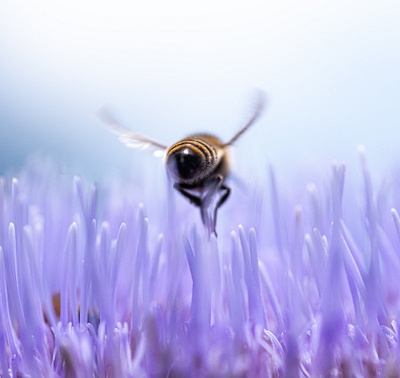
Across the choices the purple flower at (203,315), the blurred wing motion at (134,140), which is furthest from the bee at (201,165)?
the purple flower at (203,315)

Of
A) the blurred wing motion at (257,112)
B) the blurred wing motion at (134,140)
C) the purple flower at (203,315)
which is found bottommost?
the purple flower at (203,315)

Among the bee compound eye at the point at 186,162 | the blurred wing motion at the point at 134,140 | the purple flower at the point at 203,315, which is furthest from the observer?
the blurred wing motion at the point at 134,140

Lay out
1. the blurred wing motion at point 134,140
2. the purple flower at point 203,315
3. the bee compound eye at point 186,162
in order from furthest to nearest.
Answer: the blurred wing motion at point 134,140 → the bee compound eye at point 186,162 → the purple flower at point 203,315

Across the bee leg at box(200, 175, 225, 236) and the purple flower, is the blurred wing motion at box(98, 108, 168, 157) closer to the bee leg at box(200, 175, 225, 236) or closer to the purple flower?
the bee leg at box(200, 175, 225, 236)

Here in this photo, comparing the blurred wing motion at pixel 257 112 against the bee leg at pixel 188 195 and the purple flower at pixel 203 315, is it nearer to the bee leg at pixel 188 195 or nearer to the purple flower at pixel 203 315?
the bee leg at pixel 188 195

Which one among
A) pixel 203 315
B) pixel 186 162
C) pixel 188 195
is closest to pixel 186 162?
pixel 186 162

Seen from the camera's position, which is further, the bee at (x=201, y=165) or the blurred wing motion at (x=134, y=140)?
the blurred wing motion at (x=134, y=140)

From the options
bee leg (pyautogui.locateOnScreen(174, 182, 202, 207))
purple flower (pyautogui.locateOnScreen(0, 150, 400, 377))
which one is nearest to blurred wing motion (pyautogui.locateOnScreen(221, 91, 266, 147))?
bee leg (pyautogui.locateOnScreen(174, 182, 202, 207))

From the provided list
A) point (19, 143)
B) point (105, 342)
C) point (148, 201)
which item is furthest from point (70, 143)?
point (105, 342)
